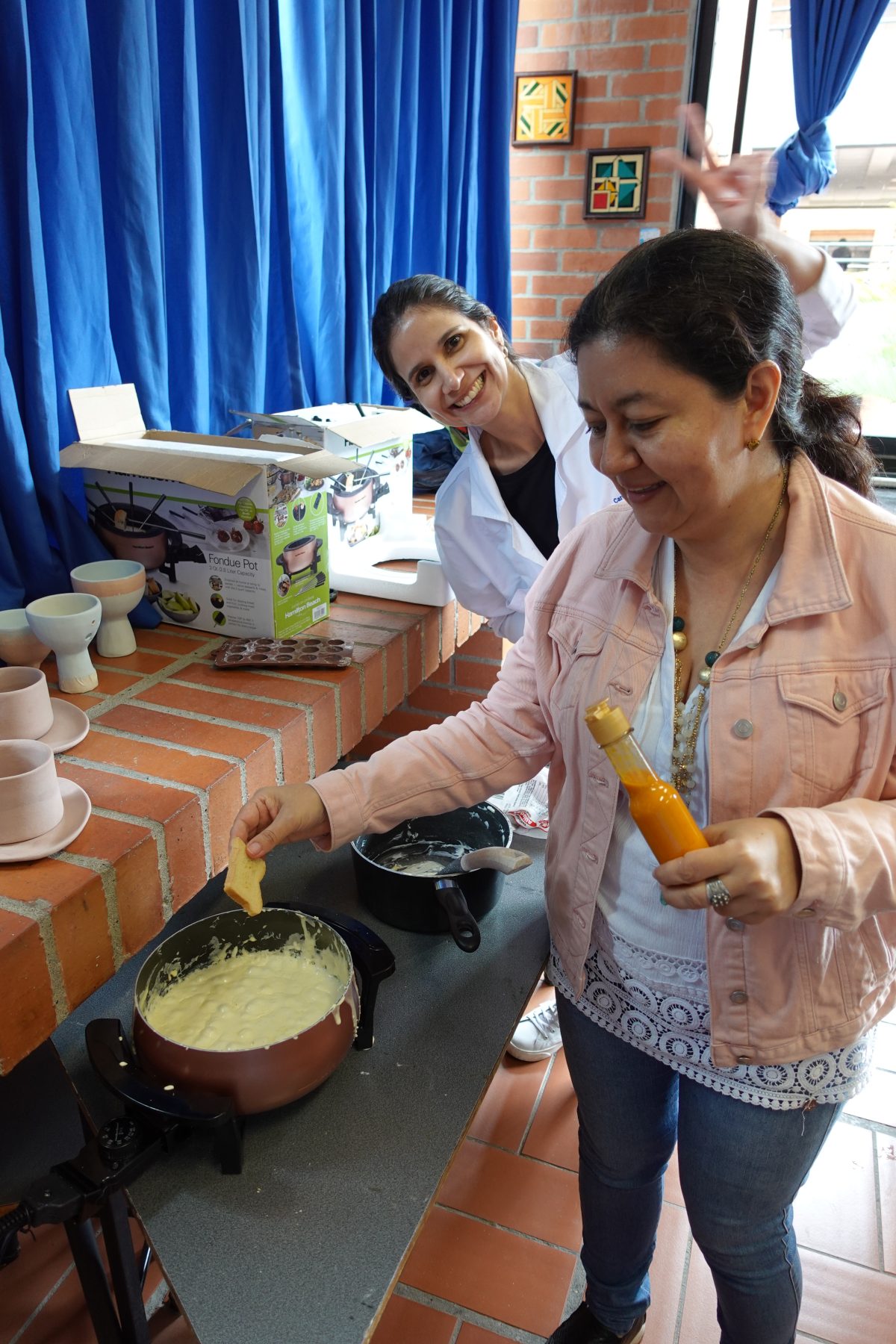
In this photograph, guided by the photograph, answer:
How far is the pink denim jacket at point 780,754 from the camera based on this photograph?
85 cm

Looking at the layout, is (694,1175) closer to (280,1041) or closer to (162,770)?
(280,1041)

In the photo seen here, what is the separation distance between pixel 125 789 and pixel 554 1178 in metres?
1.14

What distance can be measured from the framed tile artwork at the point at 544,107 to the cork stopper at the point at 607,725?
9.66ft

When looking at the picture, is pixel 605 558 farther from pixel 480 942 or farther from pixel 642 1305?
pixel 642 1305

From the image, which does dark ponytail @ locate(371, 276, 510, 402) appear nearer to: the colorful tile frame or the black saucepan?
the black saucepan

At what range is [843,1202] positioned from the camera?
163 centimetres

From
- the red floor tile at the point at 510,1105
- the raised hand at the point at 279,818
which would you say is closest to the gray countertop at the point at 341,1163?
the raised hand at the point at 279,818

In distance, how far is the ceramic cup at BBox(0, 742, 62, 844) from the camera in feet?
2.94

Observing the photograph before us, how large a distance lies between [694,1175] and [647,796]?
0.52m

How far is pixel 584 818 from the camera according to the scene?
3.32ft

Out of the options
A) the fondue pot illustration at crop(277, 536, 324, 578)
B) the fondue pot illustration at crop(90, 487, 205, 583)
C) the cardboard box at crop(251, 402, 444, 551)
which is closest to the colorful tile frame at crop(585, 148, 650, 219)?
the cardboard box at crop(251, 402, 444, 551)

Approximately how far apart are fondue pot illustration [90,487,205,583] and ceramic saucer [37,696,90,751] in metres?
0.35

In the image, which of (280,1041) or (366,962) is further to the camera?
(366,962)

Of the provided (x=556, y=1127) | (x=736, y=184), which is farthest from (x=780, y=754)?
(x=556, y=1127)
